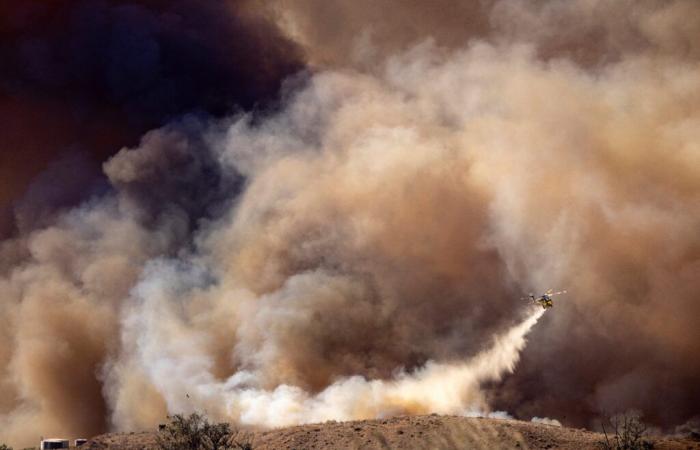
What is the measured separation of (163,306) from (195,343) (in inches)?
209

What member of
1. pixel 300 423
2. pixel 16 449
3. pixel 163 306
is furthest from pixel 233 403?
pixel 16 449

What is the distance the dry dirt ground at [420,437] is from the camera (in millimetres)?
44875

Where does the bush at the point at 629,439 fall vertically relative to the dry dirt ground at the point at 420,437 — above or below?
below

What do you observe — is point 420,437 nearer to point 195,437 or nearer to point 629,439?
point 629,439

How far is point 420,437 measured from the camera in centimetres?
4625

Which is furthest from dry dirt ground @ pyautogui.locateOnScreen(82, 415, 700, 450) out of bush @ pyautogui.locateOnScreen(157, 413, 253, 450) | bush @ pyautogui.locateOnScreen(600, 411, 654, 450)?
bush @ pyautogui.locateOnScreen(157, 413, 253, 450)

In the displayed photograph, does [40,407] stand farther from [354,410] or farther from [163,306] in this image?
[354,410]

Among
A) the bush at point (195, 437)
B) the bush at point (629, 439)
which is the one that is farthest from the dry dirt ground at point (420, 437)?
the bush at point (195, 437)

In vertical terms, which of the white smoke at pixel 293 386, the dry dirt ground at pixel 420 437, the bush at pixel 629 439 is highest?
the white smoke at pixel 293 386

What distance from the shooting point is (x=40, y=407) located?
226 feet

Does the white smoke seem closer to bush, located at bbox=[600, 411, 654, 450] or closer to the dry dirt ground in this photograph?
the dry dirt ground

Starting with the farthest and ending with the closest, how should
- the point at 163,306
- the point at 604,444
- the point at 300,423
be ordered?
the point at 163,306, the point at 300,423, the point at 604,444

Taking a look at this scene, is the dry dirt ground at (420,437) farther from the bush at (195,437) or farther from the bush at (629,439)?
the bush at (195,437)

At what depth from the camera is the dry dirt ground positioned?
44875mm
